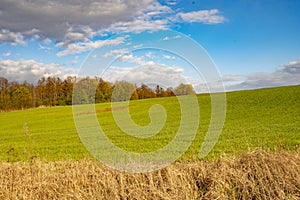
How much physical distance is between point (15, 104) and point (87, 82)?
96.1 metres

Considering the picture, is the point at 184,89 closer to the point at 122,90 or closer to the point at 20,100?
the point at 122,90

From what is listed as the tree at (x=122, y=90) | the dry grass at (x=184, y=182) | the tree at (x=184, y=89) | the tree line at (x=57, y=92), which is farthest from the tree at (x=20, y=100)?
the dry grass at (x=184, y=182)

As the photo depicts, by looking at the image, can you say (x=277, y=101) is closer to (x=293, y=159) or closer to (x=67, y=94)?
(x=293, y=159)

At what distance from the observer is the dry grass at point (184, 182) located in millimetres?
5449

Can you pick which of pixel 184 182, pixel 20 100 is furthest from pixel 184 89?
pixel 20 100

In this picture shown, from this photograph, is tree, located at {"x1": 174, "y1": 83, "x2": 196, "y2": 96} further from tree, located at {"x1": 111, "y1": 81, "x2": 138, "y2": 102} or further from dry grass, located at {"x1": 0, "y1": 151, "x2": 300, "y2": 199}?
dry grass, located at {"x1": 0, "y1": 151, "x2": 300, "y2": 199}

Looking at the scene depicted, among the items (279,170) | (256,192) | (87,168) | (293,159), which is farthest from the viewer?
(87,168)

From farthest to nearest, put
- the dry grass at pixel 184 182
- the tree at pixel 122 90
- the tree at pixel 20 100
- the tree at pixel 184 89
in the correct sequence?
the tree at pixel 20 100
the tree at pixel 122 90
the tree at pixel 184 89
the dry grass at pixel 184 182

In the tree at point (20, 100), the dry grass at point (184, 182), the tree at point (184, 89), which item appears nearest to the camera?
the dry grass at point (184, 182)

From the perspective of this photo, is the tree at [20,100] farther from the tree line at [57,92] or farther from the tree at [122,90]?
the tree at [122,90]

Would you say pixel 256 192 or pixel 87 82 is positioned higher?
pixel 87 82

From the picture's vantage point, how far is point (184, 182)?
19.0ft

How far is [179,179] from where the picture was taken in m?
5.85

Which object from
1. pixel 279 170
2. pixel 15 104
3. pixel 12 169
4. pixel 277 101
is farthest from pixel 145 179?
pixel 15 104
